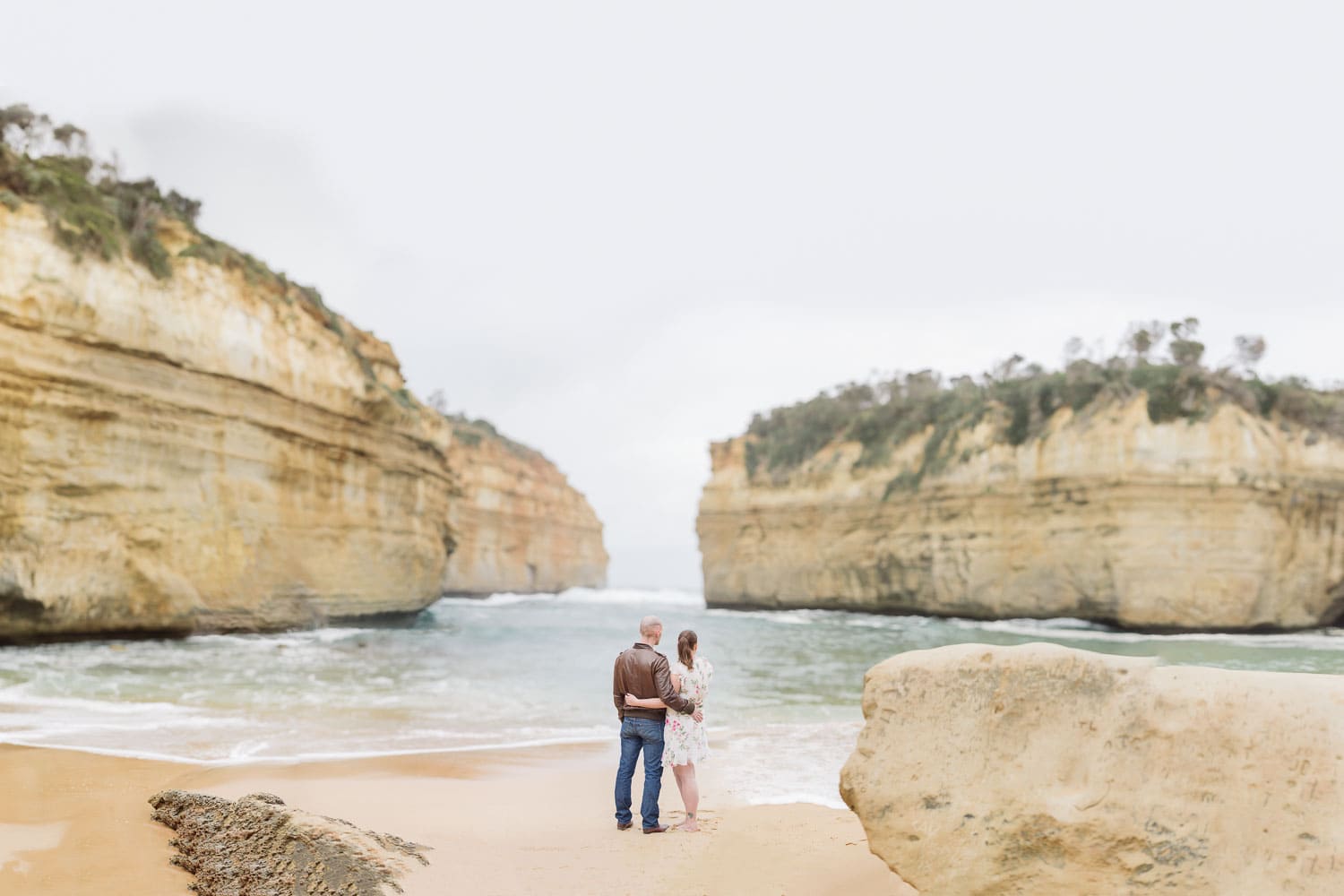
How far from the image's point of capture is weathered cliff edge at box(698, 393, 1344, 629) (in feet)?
80.0

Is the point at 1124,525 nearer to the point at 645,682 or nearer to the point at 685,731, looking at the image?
the point at 685,731

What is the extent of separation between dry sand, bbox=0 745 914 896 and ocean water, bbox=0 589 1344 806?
32.4 inches

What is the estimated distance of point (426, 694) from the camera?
38.3 ft

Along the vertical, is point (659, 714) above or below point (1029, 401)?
below

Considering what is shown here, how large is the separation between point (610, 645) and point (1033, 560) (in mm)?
15371

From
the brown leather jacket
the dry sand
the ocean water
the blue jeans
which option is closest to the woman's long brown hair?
the brown leather jacket

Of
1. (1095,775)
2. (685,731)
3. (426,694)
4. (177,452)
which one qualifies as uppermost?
(177,452)

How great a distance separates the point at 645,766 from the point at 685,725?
36 cm

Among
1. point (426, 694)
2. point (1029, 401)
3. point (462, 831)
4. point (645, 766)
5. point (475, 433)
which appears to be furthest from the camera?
point (475, 433)

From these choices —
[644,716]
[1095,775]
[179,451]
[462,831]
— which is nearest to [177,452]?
[179,451]

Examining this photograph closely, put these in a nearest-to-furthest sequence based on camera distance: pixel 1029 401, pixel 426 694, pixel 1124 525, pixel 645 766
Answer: pixel 645 766
pixel 426 694
pixel 1124 525
pixel 1029 401

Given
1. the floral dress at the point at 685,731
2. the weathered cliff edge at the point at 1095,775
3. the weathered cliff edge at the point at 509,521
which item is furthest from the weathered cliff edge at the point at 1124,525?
the weathered cliff edge at the point at 509,521

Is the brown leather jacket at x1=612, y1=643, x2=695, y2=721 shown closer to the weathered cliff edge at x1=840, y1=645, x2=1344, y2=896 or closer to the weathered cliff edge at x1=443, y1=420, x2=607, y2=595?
the weathered cliff edge at x1=840, y1=645, x2=1344, y2=896

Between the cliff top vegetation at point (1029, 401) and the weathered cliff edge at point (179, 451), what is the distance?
20.6 meters
